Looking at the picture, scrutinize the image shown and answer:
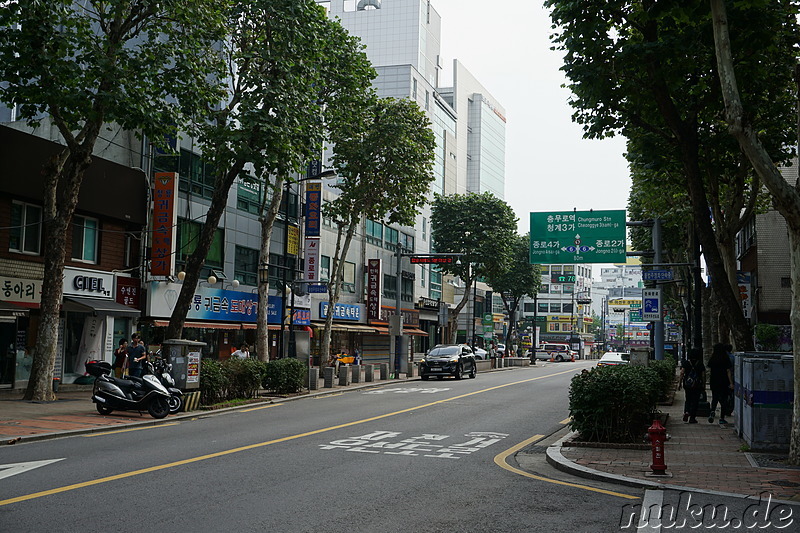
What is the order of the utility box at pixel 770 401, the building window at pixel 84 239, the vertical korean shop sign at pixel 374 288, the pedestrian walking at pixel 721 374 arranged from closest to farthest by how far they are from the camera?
the utility box at pixel 770 401 → the pedestrian walking at pixel 721 374 → the building window at pixel 84 239 → the vertical korean shop sign at pixel 374 288

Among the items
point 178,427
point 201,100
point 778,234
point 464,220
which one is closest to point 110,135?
point 201,100

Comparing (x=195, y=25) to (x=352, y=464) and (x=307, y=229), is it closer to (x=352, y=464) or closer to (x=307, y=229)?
(x=352, y=464)

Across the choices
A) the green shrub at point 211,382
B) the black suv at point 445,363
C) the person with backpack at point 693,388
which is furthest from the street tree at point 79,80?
the black suv at point 445,363

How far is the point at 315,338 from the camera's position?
44.7 metres

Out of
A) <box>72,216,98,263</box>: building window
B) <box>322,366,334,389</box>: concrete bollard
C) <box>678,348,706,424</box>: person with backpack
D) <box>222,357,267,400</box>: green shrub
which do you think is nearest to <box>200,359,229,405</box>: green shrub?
<box>222,357,267,400</box>: green shrub

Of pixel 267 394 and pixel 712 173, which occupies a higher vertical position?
pixel 712 173

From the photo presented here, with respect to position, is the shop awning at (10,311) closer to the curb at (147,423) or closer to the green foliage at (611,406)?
the curb at (147,423)

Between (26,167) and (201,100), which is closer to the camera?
(201,100)

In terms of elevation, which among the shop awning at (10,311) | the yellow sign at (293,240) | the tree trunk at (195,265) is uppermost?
the yellow sign at (293,240)

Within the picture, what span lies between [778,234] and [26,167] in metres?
32.8

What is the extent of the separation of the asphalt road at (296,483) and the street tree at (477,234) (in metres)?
39.9

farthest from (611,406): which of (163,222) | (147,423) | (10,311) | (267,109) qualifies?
(163,222)

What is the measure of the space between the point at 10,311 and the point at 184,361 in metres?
6.58

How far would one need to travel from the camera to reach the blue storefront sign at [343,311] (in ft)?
145
